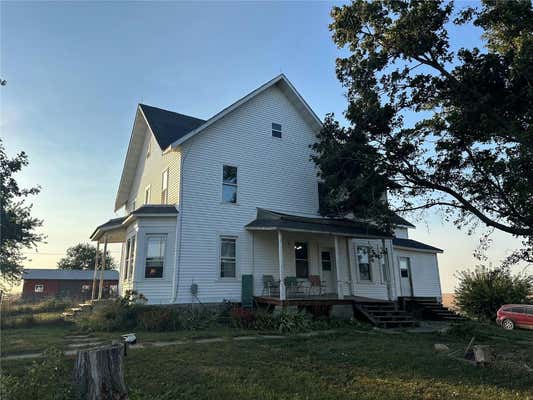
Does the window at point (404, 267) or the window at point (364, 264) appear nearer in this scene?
the window at point (364, 264)

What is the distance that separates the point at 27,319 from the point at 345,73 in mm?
15113

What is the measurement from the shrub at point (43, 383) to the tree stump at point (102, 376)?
0.50 m

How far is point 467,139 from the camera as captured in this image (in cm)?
1230

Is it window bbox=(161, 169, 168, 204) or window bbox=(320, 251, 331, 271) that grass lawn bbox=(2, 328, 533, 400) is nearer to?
window bbox=(320, 251, 331, 271)

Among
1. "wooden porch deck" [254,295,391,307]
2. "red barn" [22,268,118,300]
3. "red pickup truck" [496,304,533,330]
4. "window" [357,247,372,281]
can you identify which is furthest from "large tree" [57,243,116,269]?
"red pickup truck" [496,304,533,330]

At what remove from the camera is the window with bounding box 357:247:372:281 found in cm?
1723

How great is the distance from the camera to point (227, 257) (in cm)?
1435

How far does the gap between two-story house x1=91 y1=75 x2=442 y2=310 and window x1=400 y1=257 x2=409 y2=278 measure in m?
4.21

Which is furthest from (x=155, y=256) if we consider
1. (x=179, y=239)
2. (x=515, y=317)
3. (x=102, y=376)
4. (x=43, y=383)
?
(x=515, y=317)

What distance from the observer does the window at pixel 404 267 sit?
70.1ft

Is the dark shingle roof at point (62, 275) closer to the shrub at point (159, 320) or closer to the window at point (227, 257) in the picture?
the window at point (227, 257)

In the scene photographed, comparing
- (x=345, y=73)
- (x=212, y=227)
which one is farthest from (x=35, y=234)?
(x=345, y=73)

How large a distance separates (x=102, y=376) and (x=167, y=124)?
1487 centimetres

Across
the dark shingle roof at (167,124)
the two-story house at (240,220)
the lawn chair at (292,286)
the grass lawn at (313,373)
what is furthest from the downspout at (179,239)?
the grass lawn at (313,373)
